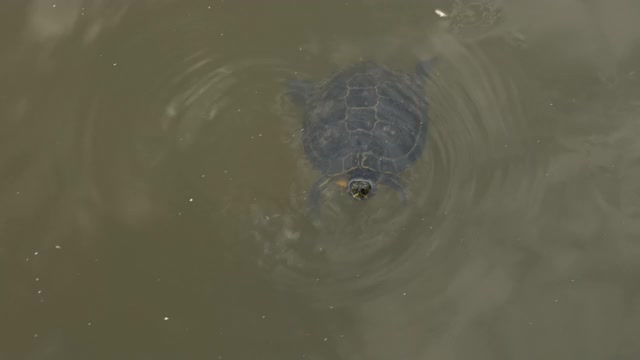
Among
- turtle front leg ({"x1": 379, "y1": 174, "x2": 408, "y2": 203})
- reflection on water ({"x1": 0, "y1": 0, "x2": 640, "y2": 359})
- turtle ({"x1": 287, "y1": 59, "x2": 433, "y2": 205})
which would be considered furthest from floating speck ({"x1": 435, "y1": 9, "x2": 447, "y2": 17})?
turtle front leg ({"x1": 379, "y1": 174, "x2": 408, "y2": 203})

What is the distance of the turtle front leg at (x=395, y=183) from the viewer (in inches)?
193

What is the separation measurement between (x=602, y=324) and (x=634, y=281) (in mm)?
472

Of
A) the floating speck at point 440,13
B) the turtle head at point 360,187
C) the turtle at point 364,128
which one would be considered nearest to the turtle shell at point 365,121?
the turtle at point 364,128

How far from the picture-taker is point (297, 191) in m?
5.10

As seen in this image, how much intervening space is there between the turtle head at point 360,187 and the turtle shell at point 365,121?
11cm

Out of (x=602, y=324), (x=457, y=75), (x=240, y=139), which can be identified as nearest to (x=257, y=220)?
(x=240, y=139)

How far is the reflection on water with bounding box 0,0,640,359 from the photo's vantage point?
4.71 m

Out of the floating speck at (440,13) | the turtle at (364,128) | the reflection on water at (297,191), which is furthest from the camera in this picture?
the floating speck at (440,13)

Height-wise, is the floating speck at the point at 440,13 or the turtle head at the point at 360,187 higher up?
the floating speck at the point at 440,13

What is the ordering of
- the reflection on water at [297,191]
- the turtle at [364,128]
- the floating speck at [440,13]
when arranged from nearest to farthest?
the reflection on water at [297,191] < the turtle at [364,128] < the floating speck at [440,13]

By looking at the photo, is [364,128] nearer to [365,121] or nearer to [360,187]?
[365,121]

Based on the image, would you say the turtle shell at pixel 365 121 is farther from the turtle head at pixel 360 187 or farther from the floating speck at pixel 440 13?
the floating speck at pixel 440 13

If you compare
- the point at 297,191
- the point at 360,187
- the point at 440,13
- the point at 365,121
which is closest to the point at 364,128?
the point at 365,121

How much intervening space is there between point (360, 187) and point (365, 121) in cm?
55
